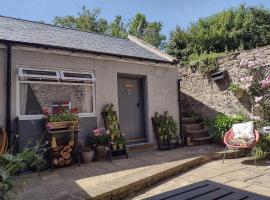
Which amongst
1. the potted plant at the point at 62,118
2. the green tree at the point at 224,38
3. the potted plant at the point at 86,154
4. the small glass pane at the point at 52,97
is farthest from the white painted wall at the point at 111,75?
the green tree at the point at 224,38

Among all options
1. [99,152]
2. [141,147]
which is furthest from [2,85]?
[141,147]

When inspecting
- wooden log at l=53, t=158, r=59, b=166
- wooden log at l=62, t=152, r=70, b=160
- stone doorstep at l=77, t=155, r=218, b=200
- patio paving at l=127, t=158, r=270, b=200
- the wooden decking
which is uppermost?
wooden log at l=62, t=152, r=70, b=160

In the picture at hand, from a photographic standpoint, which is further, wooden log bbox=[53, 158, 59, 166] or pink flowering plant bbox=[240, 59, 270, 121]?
pink flowering plant bbox=[240, 59, 270, 121]

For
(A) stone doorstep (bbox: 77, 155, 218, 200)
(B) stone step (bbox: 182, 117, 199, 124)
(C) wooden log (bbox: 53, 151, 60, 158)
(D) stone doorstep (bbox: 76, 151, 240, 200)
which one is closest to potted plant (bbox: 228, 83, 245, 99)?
(B) stone step (bbox: 182, 117, 199, 124)

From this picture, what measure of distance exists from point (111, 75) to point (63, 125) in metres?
2.05

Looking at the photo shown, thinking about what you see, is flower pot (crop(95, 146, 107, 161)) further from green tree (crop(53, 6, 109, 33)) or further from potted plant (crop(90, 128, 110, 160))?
green tree (crop(53, 6, 109, 33))

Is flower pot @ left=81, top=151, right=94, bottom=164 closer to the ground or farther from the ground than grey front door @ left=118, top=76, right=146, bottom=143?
closer to the ground

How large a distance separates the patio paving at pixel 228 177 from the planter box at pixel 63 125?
7.39 feet

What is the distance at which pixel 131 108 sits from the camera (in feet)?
26.2

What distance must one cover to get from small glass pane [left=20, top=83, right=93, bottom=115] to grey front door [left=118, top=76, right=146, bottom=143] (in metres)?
1.23

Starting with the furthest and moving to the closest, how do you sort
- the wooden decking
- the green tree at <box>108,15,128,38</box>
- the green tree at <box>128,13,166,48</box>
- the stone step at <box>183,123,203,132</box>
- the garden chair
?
the green tree at <box>108,15,128,38</box>, the green tree at <box>128,13,166,48</box>, the stone step at <box>183,123,203,132</box>, the garden chair, the wooden decking

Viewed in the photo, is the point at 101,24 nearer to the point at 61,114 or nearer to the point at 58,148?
the point at 61,114

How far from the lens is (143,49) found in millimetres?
9312

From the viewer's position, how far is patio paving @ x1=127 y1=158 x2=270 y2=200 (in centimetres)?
455
